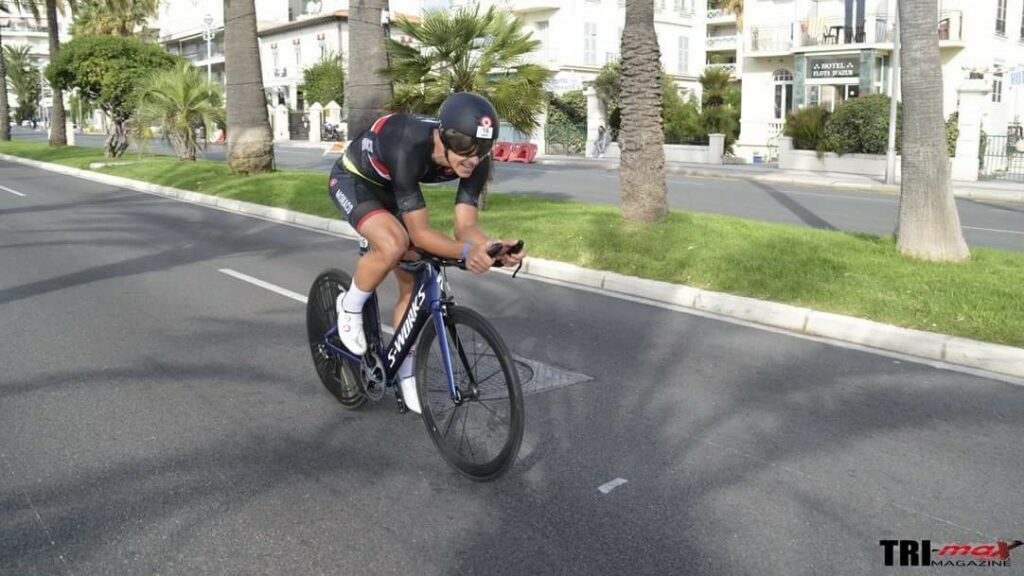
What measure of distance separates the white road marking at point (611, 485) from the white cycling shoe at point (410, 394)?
0.98 meters

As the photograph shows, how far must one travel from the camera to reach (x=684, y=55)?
52844 mm

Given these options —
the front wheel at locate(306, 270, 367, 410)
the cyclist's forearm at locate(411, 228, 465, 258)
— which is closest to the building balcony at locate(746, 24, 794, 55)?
the front wheel at locate(306, 270, 367, 410)

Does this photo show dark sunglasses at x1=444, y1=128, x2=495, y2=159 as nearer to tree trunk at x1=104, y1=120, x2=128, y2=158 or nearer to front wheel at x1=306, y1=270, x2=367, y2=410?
front wheel at x1=306, y1=270, x2=367, y2=410

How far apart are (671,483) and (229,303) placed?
16.9 feet

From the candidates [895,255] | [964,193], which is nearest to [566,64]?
[964,193]

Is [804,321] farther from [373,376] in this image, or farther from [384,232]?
[384,232]

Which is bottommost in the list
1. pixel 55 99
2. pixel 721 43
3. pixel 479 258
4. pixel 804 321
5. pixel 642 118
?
pixel 804 321

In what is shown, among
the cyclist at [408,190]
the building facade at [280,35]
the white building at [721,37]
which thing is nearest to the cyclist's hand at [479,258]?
the cyclist at [408,190]

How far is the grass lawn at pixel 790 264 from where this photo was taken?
23.2 feet

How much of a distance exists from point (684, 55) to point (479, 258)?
52.1m

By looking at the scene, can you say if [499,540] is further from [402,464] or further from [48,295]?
[48,295]

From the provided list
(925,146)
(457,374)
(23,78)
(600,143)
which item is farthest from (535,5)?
(23,78)

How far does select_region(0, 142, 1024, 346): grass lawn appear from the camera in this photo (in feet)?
23.2

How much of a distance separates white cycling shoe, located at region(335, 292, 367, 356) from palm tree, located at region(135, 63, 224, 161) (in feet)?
69.3
